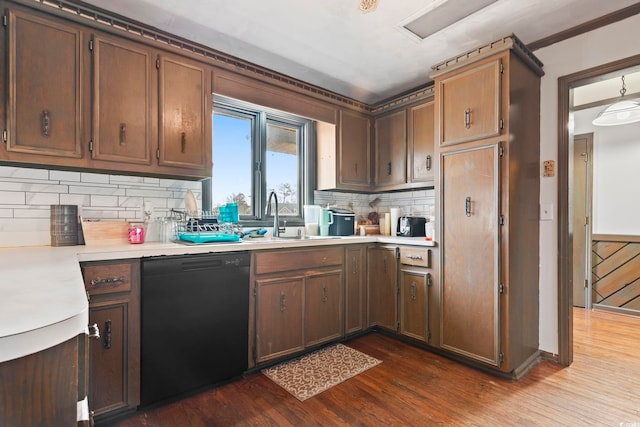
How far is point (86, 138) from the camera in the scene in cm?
197

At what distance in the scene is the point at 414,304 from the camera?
9.20 feet

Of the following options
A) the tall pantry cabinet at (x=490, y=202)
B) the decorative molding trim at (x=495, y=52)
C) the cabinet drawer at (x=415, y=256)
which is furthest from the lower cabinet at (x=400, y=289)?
the decorative molding trim at (x=495, y=52)

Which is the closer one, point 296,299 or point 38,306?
point 38,306

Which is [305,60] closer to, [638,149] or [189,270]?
[189,270]

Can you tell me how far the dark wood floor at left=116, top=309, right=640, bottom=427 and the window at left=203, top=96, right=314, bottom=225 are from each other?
151 cm

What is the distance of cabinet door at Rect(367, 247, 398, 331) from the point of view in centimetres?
297

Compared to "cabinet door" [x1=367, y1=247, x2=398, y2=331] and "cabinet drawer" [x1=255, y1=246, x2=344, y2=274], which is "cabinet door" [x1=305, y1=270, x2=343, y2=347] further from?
"cabinet door" [x1=367, y1=247, x2=398, y2=331]

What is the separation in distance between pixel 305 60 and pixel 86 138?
1831mm

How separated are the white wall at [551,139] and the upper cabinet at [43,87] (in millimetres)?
3341

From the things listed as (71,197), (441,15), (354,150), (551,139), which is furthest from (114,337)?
(551,139)

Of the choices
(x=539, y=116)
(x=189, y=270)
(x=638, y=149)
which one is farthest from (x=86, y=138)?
(x=638, y=149)

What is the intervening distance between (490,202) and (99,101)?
2.72 meters

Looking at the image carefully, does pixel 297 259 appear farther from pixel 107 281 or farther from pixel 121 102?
pixel 121 102

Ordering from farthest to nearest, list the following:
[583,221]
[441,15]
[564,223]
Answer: [583,221]
[564,223]
[441,15]
